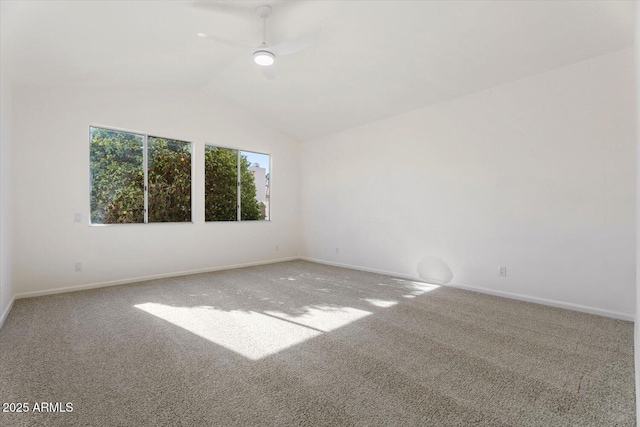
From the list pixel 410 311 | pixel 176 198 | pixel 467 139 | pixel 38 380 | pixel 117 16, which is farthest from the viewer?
pixel 176 198

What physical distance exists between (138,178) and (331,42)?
3.58 meters

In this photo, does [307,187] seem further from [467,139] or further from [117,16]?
[117,16]

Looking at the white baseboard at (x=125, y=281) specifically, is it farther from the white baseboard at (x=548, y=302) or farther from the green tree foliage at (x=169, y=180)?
the white baseboard at (x=548, y=302)

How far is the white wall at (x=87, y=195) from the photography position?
12.6 ft

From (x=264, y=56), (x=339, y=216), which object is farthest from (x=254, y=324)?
(x=339, y=216)

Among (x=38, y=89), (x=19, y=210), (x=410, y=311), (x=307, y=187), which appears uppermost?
(x=38, y=89)

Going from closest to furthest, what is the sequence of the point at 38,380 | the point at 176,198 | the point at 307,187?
the point at 38,380 < the point at 176,198 < the point at 307,187

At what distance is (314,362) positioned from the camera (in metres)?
2.23

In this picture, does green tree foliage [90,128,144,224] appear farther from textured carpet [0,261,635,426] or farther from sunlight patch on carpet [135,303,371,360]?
sunlight patch on carpet [135,303,371,360]

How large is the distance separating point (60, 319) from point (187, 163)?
2993 mm

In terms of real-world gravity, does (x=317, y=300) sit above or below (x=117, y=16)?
below

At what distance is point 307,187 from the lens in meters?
6.76

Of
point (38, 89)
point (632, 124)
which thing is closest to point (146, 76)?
point (38, 89)

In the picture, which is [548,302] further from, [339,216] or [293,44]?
[293,44]
